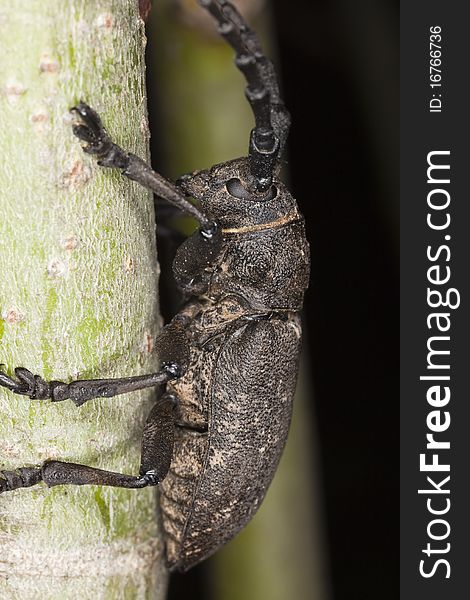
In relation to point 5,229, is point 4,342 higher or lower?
lower

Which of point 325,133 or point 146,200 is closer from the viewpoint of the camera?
point 146,200

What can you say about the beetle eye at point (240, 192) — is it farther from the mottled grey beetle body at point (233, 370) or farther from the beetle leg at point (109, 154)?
the beetle leg at point (109, 154)

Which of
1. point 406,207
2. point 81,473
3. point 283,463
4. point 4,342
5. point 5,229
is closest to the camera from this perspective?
point 5,229

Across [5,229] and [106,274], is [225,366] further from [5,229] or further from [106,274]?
[5,229]

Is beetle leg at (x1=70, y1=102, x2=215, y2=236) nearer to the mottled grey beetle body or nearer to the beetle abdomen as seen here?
the mottled grey beetle body

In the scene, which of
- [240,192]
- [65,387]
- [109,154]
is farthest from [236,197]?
[65,387]

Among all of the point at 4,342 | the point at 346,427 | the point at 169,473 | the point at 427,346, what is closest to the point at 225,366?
the point at 169,473

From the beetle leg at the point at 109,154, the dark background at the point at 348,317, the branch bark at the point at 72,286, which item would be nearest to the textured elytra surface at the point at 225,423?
the branch bark at the point at 72,286
